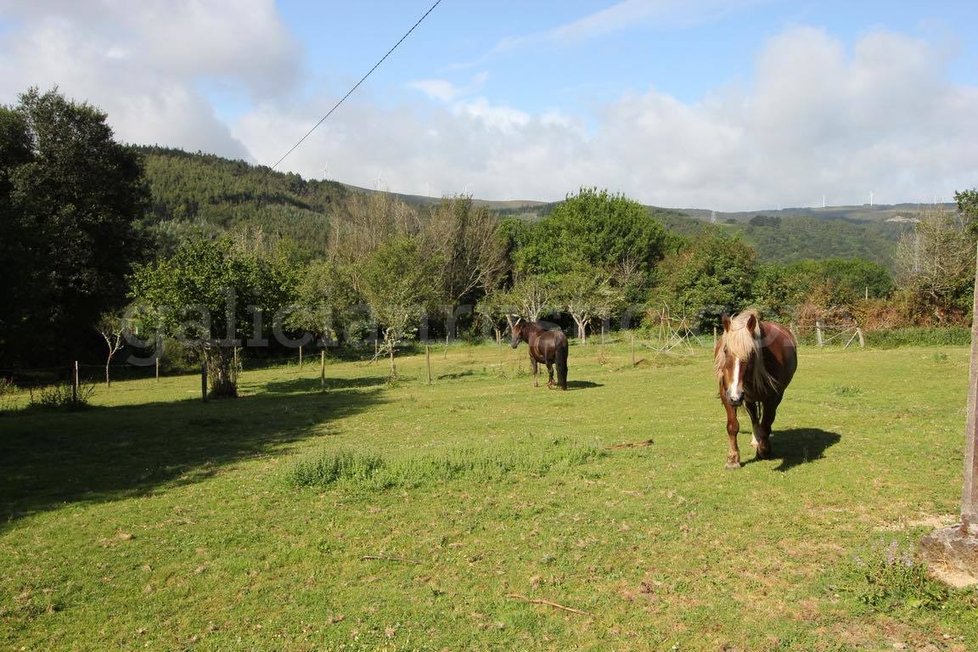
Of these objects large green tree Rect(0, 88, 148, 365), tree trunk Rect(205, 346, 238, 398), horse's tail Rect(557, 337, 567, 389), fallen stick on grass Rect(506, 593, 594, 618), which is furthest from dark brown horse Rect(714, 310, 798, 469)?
large green tree Rect(0, 88, 148, 365)

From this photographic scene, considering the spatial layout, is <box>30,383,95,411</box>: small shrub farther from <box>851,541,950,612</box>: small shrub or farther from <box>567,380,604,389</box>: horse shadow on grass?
<box>851,541,950,612</box>: small shrub

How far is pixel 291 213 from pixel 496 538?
112 metres

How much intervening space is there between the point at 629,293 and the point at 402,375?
3432 cm

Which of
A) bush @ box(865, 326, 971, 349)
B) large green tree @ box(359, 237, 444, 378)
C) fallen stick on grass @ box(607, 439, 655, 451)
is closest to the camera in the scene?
fallen stick on grass @ box(607, 439, 655, 451)

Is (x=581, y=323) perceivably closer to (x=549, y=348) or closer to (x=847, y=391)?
(x=549, y=348)

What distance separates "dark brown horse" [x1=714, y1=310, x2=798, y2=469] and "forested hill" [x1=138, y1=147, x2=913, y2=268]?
60011mm

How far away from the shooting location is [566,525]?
6.68 meters

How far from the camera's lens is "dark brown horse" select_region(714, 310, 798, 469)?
25.5 feet

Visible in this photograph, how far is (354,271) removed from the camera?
52.0 metres

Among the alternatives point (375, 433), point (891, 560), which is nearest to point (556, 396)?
point (375, 433)

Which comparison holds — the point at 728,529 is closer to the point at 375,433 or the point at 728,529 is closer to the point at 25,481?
the point at 375,433

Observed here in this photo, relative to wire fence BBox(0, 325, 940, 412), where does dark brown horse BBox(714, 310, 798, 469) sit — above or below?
above

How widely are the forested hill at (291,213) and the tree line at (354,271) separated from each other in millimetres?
10137

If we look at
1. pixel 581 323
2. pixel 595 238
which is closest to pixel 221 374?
pixel 581 323
